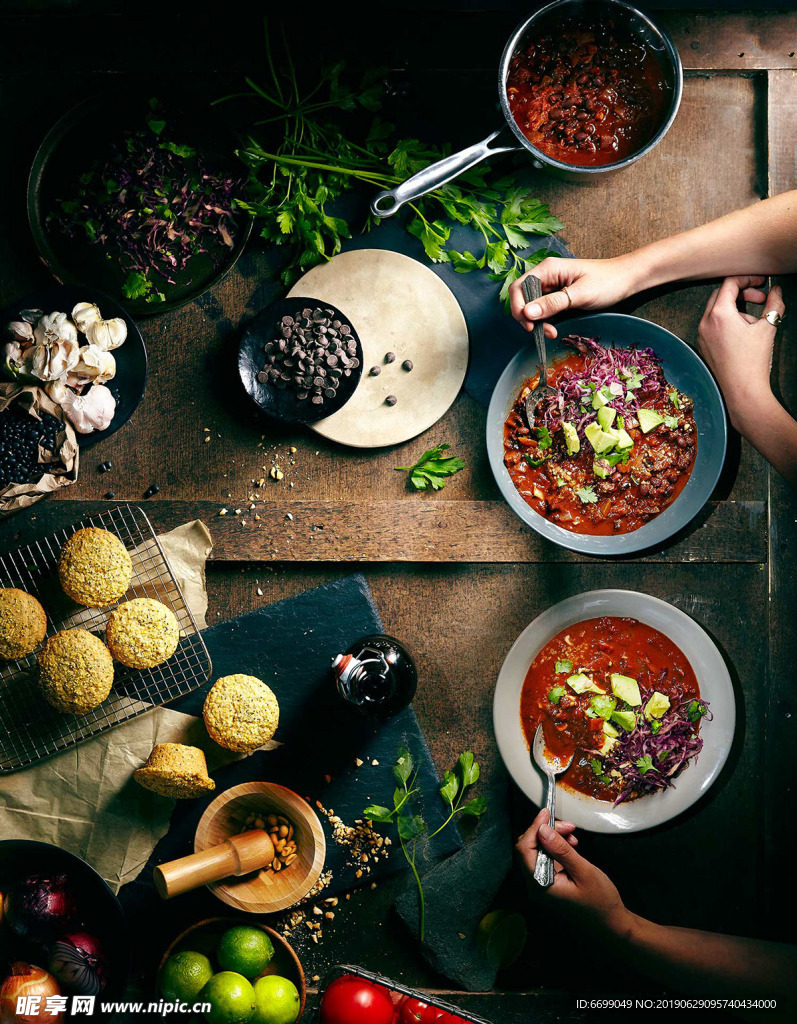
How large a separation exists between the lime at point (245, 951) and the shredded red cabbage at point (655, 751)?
1112 millimetres

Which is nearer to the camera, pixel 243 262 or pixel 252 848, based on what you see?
pixel 252 848

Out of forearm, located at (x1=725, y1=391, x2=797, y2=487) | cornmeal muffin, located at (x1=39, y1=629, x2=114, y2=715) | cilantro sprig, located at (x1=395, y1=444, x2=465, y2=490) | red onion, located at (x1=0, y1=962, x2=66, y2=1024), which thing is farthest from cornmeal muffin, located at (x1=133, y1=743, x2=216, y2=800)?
forearm, located at (x1=725, y1=391, x2=797, y2=487)

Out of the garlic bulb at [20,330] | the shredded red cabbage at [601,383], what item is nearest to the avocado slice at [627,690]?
the shredded red cabbage at [601,383]

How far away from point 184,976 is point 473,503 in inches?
62.3

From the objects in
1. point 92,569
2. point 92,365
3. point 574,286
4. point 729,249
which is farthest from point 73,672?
point 729,249

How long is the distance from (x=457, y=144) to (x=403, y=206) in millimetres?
269

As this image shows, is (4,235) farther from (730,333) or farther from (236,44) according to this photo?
(730,333)

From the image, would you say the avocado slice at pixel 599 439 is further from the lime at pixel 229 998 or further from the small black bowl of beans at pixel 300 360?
the lime at pixel 229 998

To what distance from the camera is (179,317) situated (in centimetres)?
235

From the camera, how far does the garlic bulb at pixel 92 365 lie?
219 centimetres

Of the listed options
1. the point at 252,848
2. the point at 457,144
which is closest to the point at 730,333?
the point at 457,144

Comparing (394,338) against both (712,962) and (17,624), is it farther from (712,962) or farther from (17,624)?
(712,962)

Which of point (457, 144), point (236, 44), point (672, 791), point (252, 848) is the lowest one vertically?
point (672, 791)

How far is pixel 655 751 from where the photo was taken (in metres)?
2.22
